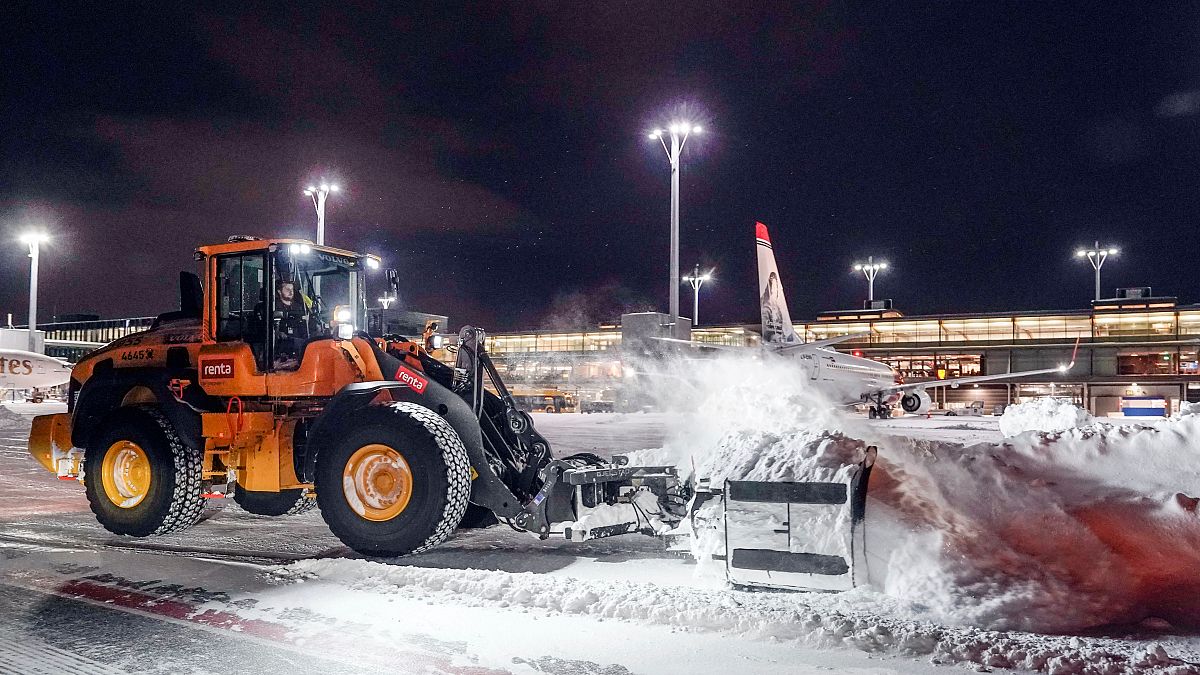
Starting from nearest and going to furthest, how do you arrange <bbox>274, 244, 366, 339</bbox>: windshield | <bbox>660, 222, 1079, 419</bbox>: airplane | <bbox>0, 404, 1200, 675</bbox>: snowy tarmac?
1. <bbox>0, 404, 1200, 675</bbox>: snowy tarmac
2. <bbox>274, 244, 366, 339</bbox>: windshield
3. <bbox>660, 222, 1079, 419</bbox>: airplane

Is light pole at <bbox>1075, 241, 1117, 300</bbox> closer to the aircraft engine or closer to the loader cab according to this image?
the aircraft engine

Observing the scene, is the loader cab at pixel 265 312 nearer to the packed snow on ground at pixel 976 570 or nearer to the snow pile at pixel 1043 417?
the packed snow on ground at pixel 976 570

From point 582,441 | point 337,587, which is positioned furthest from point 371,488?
point 582,441

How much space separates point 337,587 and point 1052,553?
5517 millimetres

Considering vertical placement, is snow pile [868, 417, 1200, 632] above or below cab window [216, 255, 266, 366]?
below

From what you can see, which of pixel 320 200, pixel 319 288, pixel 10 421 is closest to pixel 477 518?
pixel 319 288

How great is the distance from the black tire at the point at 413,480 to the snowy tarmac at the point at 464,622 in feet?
0.82

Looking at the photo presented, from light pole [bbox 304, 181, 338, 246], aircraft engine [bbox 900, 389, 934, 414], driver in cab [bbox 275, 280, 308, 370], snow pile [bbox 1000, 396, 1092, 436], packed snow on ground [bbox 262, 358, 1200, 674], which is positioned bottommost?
aircraft engine [bbox 900, 389, 934, 414]

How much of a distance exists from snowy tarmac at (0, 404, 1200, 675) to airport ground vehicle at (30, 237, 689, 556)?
0.49 m

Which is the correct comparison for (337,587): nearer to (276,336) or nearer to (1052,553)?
(276,336)

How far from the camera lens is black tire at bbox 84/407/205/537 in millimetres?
8156

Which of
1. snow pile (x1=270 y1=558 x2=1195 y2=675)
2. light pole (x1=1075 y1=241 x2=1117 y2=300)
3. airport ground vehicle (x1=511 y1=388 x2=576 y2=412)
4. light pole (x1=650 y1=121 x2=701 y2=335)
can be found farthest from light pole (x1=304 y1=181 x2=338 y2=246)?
light pole (x1=1075 y1=241 x2=1117 y2=300)

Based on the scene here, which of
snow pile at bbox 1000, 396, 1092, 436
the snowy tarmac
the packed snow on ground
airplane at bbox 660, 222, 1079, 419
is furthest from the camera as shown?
airplane at bbox 660, 222, 1079, 419

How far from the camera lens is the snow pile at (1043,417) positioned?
22750 mm
